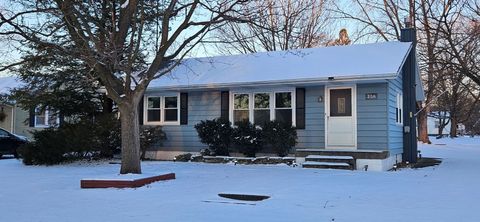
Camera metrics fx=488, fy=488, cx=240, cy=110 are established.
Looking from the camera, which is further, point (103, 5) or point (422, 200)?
point (103, 5)

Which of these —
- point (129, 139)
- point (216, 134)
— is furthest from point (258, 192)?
point (216, 134)

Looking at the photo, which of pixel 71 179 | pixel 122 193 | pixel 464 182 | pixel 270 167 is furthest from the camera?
pixel 270 167

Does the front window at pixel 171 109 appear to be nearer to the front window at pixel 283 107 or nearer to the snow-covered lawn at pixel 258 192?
the front window at pixel 283 107

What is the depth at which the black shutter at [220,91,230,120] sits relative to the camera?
1664cm

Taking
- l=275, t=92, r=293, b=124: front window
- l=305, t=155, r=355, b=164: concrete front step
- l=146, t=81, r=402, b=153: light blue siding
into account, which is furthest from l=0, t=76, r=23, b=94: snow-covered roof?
l=305, t=155, r=355, b=164: concrete front step

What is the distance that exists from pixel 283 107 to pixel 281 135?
1.22 meters

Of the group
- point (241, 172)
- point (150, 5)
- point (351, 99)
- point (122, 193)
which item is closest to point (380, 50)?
point (351, 99)

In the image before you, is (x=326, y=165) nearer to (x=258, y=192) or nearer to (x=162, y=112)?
(x=258, y=192)

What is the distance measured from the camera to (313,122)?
15344 millimetres

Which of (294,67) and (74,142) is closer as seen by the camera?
(74,142)

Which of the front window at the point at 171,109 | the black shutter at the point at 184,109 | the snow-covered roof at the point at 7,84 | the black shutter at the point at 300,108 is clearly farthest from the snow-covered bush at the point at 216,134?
the snow-covered roof at the point at 7,84

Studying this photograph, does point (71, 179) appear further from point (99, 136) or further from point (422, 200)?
point (422, 200)

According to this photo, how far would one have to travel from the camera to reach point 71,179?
11.6 m

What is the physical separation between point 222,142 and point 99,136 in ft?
13.6
